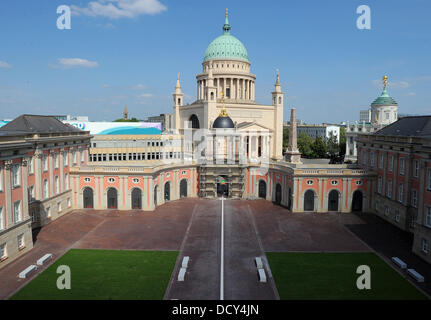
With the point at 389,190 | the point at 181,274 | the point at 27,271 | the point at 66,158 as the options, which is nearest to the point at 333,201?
the point at 389,190

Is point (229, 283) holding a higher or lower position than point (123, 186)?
lower

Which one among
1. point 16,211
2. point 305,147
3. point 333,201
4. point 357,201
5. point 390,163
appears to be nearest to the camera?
point 16,211

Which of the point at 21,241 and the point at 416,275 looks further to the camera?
the point at 21,241

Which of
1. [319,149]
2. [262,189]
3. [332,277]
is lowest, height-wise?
[332,277]

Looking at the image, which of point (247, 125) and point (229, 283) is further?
point (247, 125)

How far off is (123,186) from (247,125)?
96.0 ft

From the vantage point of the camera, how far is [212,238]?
135ft

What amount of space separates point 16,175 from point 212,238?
824 inches

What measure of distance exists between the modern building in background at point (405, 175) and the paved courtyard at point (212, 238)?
220cm

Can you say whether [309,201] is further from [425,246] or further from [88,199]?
[88,199]

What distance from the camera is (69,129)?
5522 centimetres
